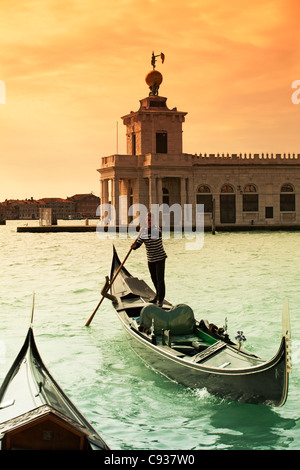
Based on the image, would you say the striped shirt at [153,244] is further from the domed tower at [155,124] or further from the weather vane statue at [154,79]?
the weather vane statue at [154,79]

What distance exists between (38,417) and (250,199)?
141 ft

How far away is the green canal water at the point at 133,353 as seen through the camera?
19.4ft

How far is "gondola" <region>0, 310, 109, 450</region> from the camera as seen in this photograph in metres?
3.61

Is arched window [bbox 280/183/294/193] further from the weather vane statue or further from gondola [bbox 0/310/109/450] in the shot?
gondola [bbox 0/310/109/450]

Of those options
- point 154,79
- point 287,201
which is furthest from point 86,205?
point 287,201

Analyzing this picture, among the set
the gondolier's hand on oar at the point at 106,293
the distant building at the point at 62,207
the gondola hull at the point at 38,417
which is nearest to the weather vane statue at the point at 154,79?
the gondolier's hand on oar at the point at 106,293

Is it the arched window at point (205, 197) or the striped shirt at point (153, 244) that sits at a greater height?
the arched window at point (205, 197)

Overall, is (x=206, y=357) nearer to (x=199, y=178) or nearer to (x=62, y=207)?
(x=199, y=178)

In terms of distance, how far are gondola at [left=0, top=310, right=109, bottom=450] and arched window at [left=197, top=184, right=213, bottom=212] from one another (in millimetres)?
39871

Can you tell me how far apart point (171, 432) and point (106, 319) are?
5964 millimetres

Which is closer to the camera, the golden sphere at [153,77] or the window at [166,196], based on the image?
the window at [166,196]

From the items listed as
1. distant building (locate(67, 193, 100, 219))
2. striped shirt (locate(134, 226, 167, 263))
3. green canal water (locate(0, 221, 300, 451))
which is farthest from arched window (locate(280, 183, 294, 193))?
distant building (locate(67, 193, 100, 219))

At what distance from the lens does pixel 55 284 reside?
18.1 meters
